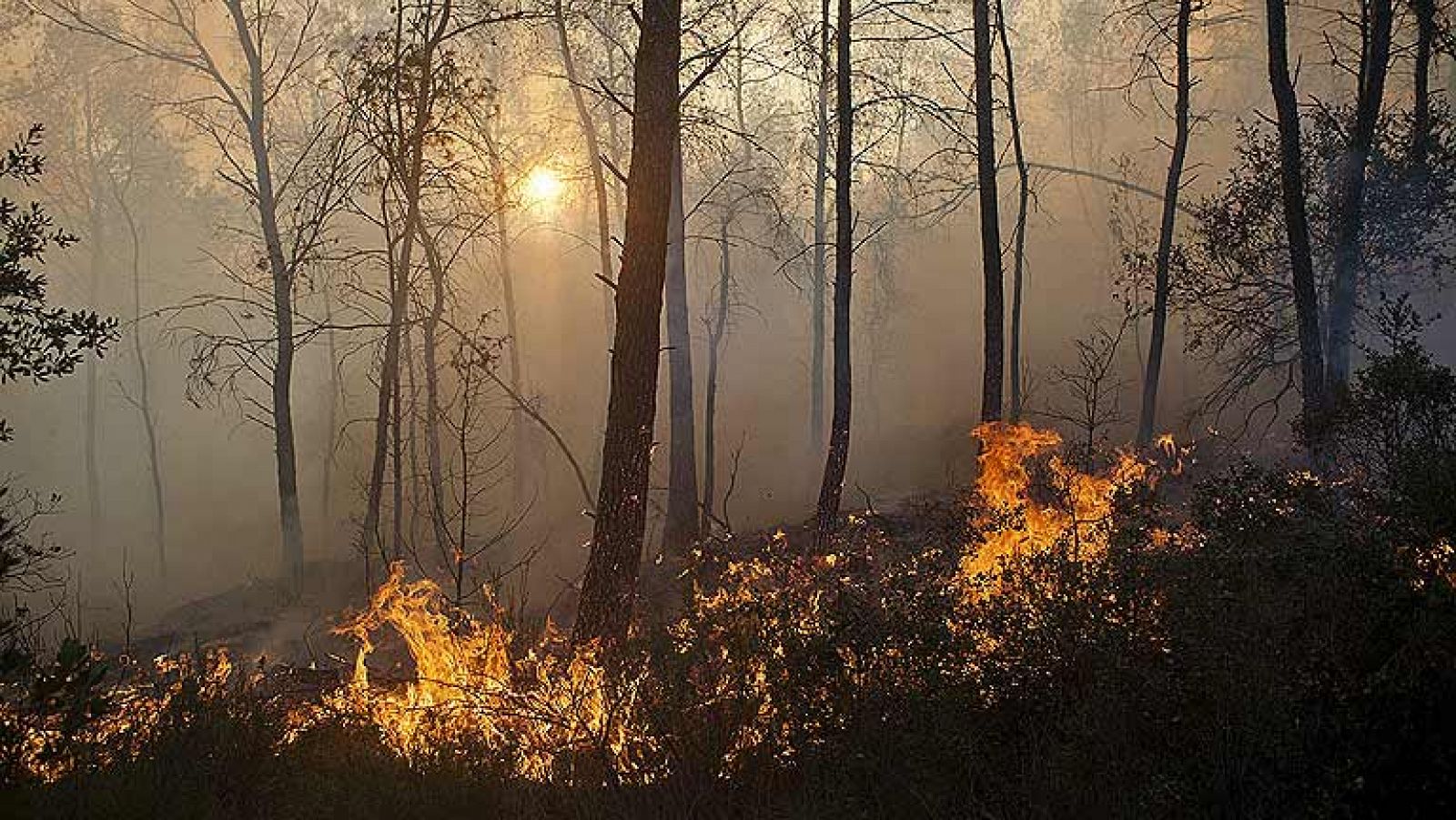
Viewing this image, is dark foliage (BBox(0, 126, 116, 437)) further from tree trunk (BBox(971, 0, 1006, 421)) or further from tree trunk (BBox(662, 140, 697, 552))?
tree trunk (BBox(971, 0, 1006, 421))

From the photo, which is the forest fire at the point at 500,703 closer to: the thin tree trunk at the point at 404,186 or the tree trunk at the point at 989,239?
the thin tree trunk at the point at 404,186

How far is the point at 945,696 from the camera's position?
4.99 metres

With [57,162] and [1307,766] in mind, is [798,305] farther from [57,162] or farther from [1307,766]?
[1307,766]

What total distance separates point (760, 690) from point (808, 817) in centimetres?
75

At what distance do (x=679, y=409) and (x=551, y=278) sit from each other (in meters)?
23.0

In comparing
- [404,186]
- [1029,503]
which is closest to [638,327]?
[1029,503]

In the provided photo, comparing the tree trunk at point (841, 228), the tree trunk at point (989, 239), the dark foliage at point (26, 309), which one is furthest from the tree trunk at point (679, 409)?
the dark foliage at point (26, 309)

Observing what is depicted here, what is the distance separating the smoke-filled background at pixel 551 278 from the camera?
23.0m

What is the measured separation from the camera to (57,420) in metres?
42.1

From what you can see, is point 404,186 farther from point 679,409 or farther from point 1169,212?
point 1169,212

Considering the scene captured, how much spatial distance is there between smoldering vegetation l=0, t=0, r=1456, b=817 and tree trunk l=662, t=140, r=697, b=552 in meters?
0.08

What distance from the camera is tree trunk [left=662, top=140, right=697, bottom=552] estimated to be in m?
16.1

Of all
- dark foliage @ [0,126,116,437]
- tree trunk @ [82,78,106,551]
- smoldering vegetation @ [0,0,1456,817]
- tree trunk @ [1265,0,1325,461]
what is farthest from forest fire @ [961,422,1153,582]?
tree trunk @ [82,78,106,551]

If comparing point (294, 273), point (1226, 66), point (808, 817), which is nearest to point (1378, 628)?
point (808, 817)
